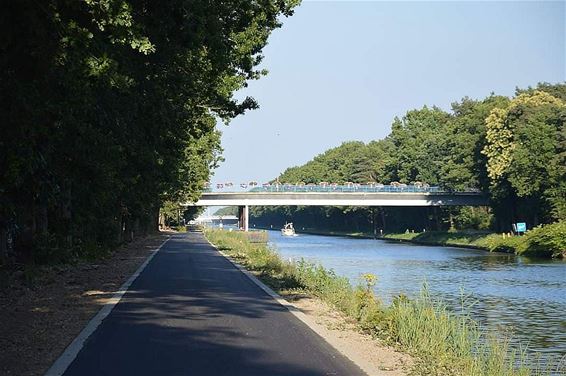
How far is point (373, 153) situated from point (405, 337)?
132039mm

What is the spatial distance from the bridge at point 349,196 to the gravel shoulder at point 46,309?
66037 millimetres

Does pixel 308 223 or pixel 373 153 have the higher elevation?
pixel 373 153

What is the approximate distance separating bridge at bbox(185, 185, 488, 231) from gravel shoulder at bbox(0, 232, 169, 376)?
66037mm

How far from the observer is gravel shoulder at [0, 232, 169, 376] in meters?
9.97

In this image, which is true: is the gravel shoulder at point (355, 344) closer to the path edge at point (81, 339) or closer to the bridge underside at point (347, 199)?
the path edge at point (81, 339)

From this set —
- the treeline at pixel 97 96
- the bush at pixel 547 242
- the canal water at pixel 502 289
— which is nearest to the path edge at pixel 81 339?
the treeline at pixel 97 96

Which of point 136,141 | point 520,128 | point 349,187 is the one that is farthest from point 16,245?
point 349,187

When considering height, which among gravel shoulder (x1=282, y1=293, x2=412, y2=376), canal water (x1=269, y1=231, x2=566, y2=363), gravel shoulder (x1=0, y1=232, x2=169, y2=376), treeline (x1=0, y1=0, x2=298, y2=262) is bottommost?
canal water (x1=269, y1=231, x2=566, y2=363)

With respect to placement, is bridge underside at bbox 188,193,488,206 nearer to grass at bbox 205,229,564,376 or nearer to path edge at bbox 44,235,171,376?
grass at bbox 205,229,564,376

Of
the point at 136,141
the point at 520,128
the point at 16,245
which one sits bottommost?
the point at 16,245

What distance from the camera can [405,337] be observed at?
11461 mm

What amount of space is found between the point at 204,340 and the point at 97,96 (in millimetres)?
10351

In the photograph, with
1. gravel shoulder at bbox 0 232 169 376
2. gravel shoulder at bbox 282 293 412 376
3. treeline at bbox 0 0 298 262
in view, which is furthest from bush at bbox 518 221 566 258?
gravel shoulder at bbox 282 293 412 376

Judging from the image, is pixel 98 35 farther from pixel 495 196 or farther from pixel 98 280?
pixel 495 196
